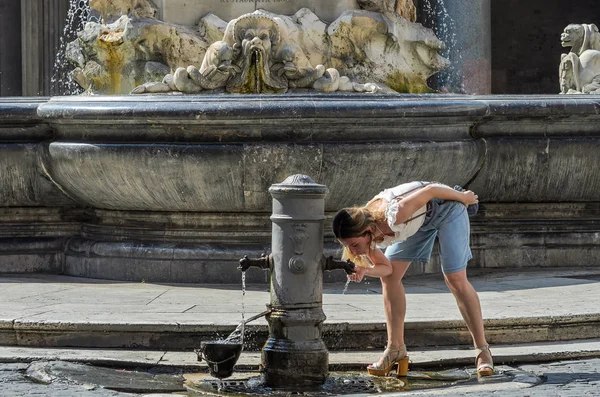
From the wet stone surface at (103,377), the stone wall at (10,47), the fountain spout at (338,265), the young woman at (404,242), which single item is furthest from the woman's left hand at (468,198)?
the stone wall at (10,47)

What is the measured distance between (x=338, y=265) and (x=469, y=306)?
0.64 metres

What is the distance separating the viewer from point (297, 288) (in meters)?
6.39

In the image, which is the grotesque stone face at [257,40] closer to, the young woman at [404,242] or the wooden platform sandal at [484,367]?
the young woman at [404,242]

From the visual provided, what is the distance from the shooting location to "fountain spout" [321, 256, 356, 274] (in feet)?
20.8

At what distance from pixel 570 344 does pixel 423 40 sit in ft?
17.2

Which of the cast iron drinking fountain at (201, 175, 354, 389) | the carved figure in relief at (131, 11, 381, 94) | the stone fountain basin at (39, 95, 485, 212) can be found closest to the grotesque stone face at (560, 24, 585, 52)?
the carved figure in relief at (131, 11, 381, 94)

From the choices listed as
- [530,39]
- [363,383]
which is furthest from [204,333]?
[530,39]

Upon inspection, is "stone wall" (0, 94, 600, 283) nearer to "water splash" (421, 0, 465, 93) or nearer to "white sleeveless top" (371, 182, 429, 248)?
"white sleeveless top" (371, 182, 429, 248)

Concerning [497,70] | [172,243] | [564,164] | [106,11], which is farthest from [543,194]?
[497,70]

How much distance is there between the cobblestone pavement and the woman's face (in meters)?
0.66

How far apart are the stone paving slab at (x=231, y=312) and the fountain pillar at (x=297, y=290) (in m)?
0.72

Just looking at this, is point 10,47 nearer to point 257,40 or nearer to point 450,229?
point 257,40

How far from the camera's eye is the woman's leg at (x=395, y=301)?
662 centimetres

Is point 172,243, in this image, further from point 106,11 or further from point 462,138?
point 106,11
